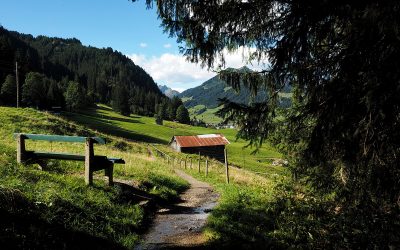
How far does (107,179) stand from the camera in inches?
522

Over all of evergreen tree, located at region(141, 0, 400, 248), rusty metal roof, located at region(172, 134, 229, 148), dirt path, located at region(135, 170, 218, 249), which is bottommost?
rusty metal roof, located at region(172, 134, 229, 148)

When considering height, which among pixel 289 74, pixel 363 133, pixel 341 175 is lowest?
pixel 341 175

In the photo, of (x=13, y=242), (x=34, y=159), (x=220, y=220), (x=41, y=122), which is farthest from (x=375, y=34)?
(x=41, y=122)

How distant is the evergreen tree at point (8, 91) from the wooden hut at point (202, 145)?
123ft

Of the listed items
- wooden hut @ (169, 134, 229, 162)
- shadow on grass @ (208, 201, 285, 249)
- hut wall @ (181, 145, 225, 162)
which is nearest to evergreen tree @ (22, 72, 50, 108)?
wooden hut @ (169, 134, 229, 162)

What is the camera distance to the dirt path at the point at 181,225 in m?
9.23

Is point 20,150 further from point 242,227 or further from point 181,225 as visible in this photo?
point 242,227

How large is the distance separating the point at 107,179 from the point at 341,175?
28.2ft

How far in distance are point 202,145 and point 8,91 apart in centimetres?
4351

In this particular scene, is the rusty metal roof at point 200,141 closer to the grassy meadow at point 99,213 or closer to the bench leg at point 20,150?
the grassy meadow at point 99,213

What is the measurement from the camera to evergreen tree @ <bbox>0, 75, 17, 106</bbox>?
79.1 m

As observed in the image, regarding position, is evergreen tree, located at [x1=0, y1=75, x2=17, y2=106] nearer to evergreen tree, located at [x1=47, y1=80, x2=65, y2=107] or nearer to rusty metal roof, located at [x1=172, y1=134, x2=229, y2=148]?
evergreen tree, located at [x1=47, y1=80, x2=65, y2=107]

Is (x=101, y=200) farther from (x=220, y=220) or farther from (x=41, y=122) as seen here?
(x=41, y=122)

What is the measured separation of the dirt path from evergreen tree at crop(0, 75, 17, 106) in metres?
75.6
